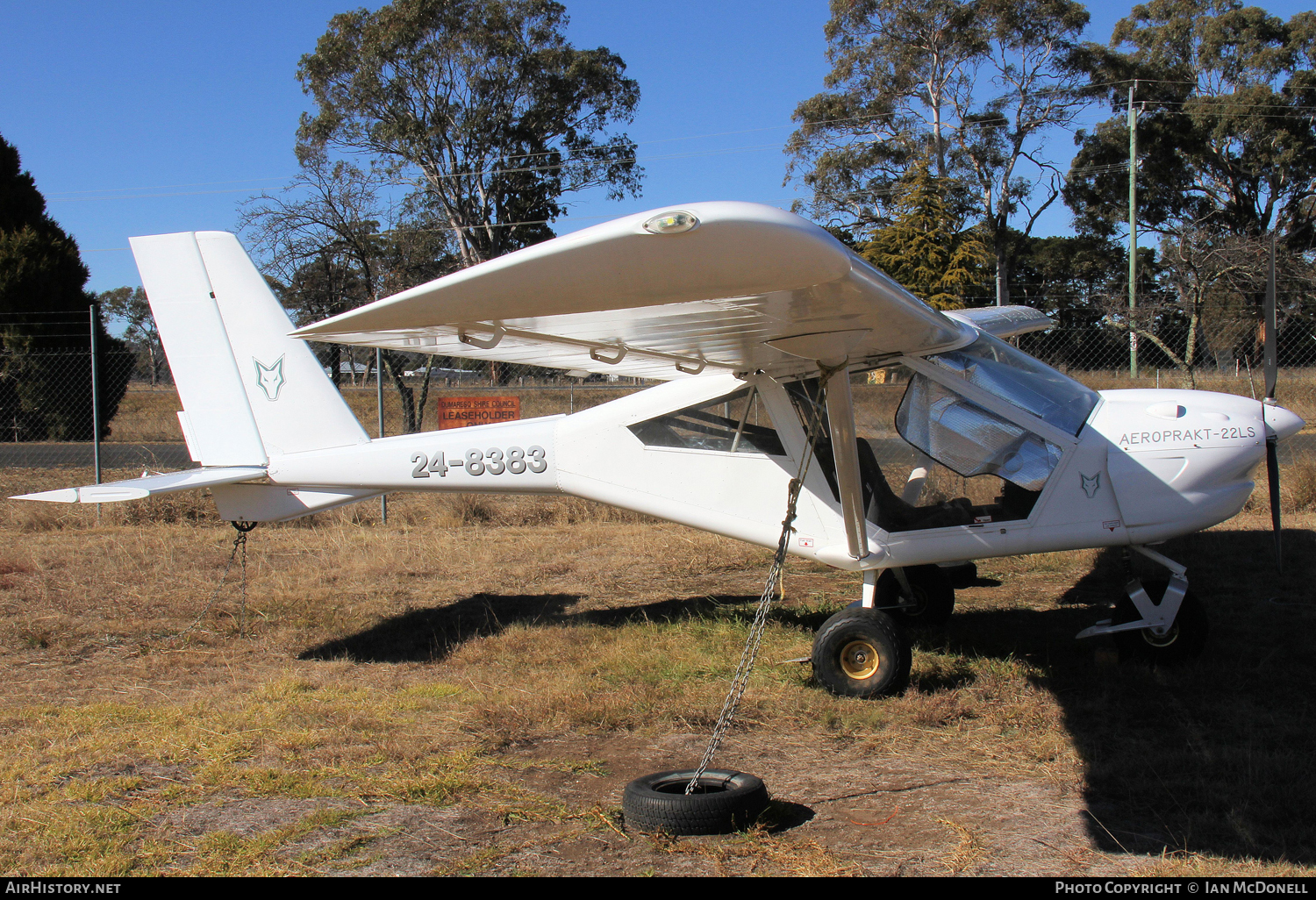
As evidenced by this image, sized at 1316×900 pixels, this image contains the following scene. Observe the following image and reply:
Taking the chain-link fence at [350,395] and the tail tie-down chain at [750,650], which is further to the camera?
the chain-link fence at [350,395]

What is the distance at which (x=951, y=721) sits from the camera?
4.40 meters

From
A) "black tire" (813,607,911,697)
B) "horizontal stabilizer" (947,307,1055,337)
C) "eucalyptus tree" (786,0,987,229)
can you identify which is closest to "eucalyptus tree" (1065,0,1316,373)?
"eucalyptus tree" (786,0,987,229)

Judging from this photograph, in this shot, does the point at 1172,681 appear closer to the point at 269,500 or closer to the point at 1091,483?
the point at 1091,483

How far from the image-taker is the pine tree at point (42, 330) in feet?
66.4

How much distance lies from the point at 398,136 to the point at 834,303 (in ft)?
98.8

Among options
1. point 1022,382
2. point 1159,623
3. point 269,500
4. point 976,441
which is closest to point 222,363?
point 269,500

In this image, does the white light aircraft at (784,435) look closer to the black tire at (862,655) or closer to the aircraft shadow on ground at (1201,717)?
the black tire at (862,655)

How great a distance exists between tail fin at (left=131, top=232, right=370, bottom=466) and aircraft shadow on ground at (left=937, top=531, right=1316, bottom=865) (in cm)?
490

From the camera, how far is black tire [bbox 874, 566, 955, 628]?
6293 millimetres

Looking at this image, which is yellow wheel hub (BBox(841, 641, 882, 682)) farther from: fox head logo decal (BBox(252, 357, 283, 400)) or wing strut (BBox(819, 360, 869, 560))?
fox head logo decal (BBox(252, 357, 283, 400))

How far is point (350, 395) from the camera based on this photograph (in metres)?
26.3

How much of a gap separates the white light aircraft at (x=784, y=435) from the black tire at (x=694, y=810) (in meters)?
1.60

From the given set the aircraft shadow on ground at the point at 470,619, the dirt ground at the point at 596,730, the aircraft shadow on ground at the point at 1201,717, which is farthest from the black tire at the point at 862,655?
the aircraft shadow on ground at the point at 470,619

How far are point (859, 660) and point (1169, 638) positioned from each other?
176 cm
